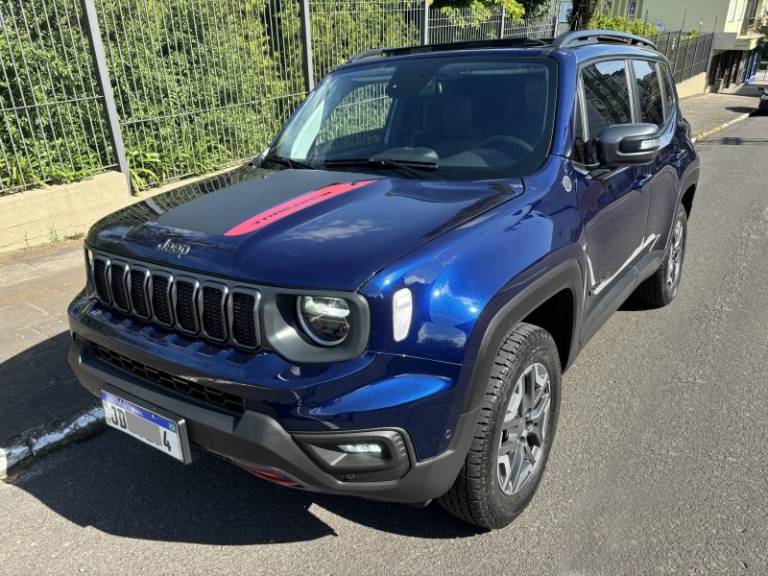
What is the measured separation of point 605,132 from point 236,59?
6.32m

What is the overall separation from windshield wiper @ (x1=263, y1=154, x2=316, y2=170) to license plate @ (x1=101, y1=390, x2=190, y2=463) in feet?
A: 4.80

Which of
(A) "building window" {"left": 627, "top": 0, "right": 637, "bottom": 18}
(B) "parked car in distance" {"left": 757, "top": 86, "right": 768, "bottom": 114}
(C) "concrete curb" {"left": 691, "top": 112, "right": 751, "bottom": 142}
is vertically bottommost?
(B) "parked car in distance" {"left": 757, "top": 86, "right": 768, "bottom": 114}

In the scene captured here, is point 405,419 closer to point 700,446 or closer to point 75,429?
point 700,446

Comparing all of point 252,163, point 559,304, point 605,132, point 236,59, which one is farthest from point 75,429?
point 236,59

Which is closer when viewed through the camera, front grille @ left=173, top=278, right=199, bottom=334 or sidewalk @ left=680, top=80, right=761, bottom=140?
front grille @ left=173, top=278, right=199, bottom=334

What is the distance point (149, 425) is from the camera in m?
2.24

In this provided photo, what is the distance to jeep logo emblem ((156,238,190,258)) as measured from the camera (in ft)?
7.23

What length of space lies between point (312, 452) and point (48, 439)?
191 centimetres

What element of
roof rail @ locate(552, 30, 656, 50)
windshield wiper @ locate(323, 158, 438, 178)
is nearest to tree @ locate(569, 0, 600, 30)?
roof rail @ locate(552, 30, 656, 50)

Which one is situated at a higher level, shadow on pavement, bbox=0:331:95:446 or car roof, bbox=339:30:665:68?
car roof, bbox=339:30:665:68

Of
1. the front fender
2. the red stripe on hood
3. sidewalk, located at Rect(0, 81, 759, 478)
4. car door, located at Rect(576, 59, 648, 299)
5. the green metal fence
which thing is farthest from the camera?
the green metal fence

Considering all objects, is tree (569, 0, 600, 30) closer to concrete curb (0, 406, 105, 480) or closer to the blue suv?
the blue suv

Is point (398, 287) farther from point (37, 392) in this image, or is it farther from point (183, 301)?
point (37, 392)

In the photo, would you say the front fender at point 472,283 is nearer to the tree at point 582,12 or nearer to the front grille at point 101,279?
the front grille at point 101,279
